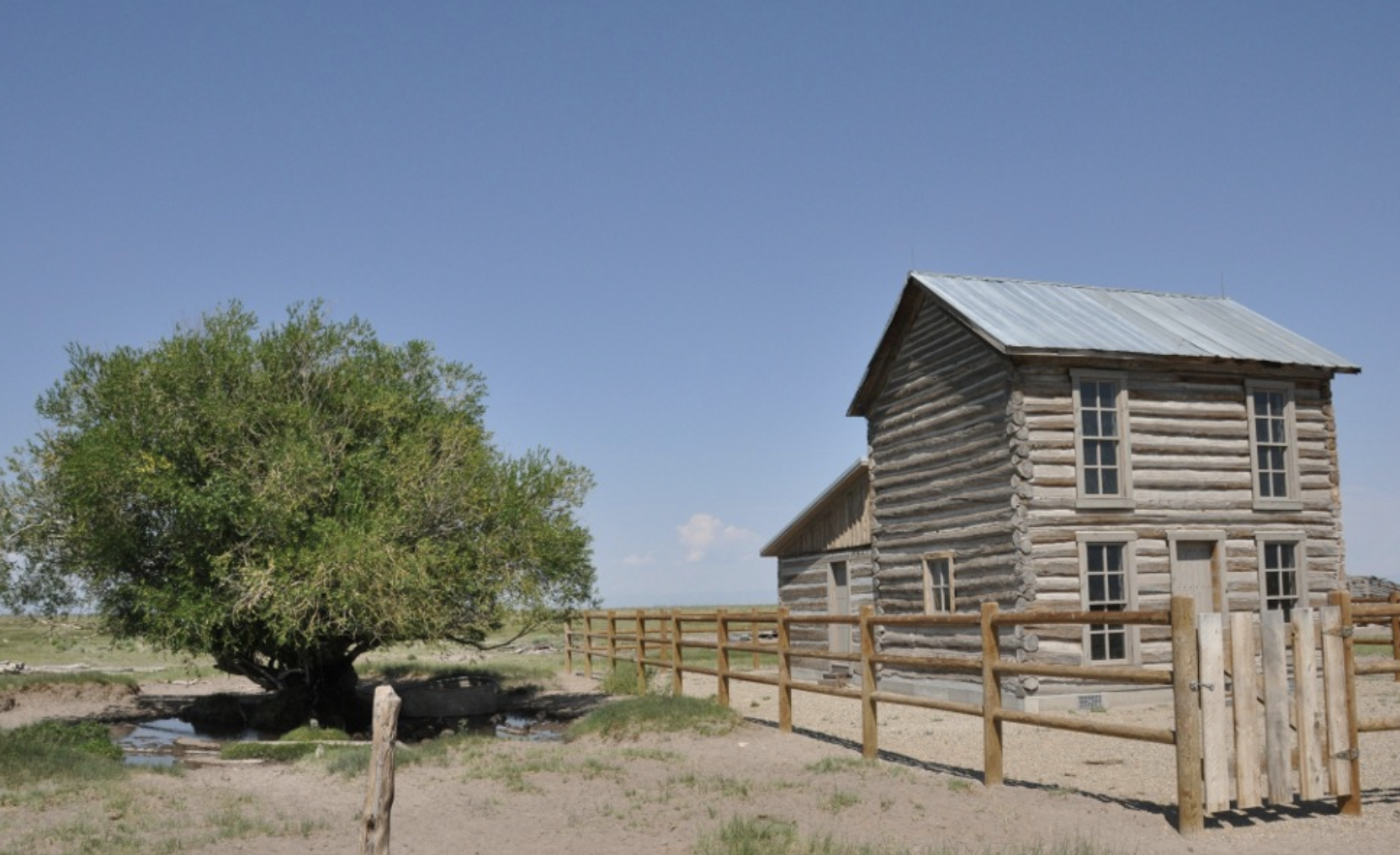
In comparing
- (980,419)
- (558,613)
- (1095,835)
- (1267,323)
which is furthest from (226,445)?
(1267,323)

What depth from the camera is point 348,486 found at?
20594 mm

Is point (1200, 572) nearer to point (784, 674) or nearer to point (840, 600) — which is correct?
point (840, 600)

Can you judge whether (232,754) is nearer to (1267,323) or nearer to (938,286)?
(938,286)

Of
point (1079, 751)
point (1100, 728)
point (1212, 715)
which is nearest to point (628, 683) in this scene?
point (1079, 751)

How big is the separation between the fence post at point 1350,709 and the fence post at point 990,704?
9.94ft

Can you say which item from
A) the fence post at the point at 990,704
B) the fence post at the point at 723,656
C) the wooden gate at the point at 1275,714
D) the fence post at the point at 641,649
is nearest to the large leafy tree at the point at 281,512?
the fence post at the point at 641,649

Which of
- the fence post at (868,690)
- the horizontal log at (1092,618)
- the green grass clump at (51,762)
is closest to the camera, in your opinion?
the horizontal log at (1092,618)

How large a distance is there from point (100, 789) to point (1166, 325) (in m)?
18.8

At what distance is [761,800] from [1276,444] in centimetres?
1427

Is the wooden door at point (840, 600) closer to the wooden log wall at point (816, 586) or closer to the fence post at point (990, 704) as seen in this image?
the wooden log wall at point (816, 586)

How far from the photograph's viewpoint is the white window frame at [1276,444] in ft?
70.6

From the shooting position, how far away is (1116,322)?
22.5 metres

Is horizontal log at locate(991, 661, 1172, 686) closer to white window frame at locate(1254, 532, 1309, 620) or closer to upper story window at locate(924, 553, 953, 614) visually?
upper story window at locate(924, 553, 953, 614)

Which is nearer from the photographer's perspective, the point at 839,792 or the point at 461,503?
the point at 839,792
